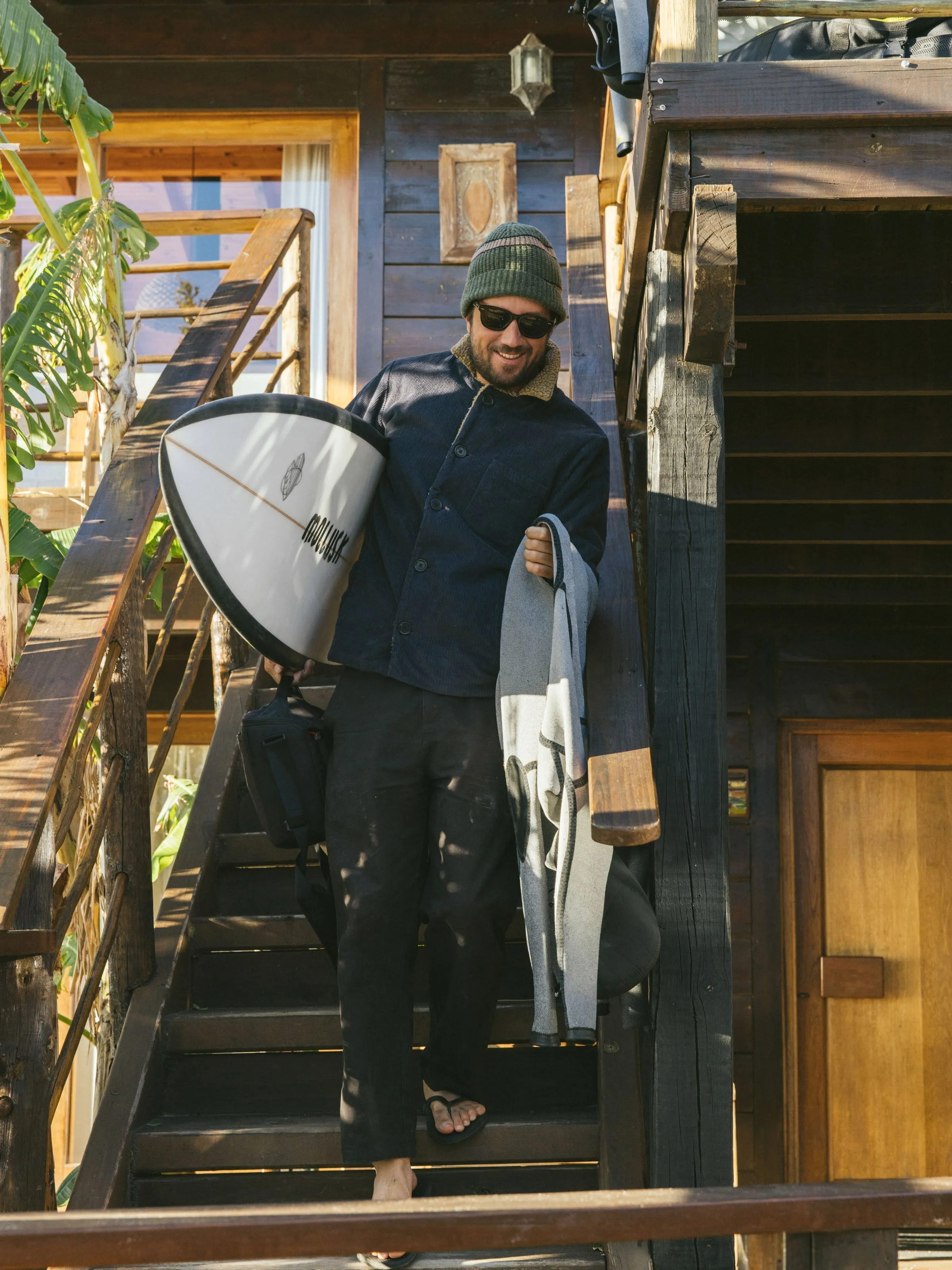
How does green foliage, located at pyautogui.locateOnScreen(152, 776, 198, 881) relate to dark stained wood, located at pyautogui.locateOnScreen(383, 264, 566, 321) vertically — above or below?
below

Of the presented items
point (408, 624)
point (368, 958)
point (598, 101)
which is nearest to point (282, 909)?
point (368, 958)

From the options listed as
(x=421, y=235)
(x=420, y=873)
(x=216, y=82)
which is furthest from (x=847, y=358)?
(x=216, y=82)

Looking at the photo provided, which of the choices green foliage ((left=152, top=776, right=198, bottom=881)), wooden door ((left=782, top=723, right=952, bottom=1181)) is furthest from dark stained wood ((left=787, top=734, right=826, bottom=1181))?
green foliage ((left=152, top=776, right=198, bottom=881))

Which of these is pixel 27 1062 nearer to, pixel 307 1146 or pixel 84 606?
pixel 307 1146

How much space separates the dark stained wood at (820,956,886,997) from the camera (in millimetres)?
4535

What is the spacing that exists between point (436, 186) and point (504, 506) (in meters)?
3.32

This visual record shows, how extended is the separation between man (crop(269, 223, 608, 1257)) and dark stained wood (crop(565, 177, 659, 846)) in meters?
0.07

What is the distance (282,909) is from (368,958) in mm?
747

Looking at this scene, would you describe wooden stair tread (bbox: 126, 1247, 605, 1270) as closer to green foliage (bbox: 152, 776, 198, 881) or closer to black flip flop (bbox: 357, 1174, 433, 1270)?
black flip flop (bbox: 357, 1174, 433, 1270)

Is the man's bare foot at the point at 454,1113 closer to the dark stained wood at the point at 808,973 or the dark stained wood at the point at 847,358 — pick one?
the dark stained wood at the point at 847,358

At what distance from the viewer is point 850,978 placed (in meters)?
4.55

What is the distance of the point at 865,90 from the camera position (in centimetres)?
211

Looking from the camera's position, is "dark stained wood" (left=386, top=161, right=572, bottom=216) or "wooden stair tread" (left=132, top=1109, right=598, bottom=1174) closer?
"wooden stair tread" (left=132, top=1109, right=598, bottom=1174)

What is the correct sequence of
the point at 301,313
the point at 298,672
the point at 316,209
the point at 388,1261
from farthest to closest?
1. the point at 316,209
2. the point at 301,313
3. the point at 298,672
4. the point at 388,1261
